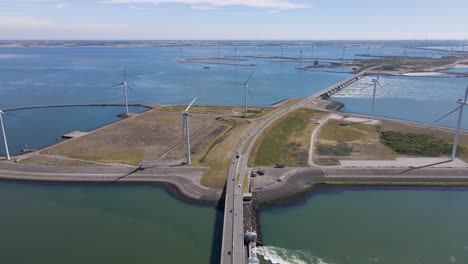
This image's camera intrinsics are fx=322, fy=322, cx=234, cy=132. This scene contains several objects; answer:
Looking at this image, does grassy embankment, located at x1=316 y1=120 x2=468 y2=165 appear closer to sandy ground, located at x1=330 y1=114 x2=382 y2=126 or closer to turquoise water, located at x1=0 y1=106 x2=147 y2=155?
sandy ground, located at x1=330 y1=114 x2=382 y2=126

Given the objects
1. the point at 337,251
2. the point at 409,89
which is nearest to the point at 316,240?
the point at 337,251

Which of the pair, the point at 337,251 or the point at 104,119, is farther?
the point at 104,119

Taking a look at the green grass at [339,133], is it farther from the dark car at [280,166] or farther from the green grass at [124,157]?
the green grass at [124,157]

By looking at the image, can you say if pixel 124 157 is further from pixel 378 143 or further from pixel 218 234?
pixel 378 143

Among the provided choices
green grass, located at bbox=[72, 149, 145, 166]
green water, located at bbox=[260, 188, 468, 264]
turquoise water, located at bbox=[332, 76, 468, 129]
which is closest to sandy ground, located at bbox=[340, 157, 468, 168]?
green water, located at bbox=[260, 188, 468, 264]

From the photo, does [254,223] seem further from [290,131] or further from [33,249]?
[290,131]

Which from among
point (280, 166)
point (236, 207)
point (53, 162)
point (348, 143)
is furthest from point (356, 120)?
point (53, 162)
